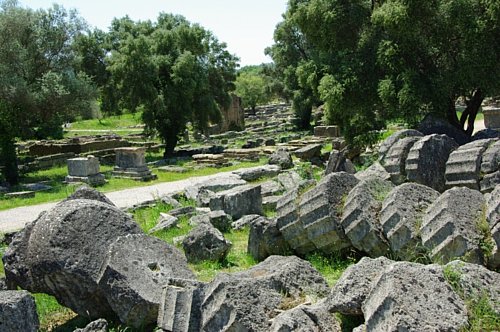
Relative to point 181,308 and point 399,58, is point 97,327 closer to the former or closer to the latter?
point 181,308

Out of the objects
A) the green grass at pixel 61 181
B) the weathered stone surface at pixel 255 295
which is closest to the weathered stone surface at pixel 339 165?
the green grass at pixel 61 181

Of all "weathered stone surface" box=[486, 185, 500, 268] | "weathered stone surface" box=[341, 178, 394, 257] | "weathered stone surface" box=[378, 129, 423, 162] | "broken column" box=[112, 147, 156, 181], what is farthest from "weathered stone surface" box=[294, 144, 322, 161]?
"weathered stone surface" box=[486, 185, 500, 268]

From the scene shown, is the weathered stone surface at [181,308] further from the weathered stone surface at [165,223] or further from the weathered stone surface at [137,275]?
the weathered stone surface at [165,223]

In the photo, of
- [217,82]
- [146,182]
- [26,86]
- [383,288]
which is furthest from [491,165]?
[217,82]

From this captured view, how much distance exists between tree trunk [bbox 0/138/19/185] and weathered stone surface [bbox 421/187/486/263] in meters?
16.6

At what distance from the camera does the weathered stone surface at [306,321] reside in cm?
434

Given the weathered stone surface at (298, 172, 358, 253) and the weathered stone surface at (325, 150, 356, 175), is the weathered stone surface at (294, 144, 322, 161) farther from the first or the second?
the weathered stone surface at (298, 172, 358, 253)

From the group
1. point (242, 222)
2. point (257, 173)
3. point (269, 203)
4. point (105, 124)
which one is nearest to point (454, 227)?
point (242, 222)

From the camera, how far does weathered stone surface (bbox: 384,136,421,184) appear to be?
995 cm

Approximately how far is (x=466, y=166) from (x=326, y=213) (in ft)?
8.57

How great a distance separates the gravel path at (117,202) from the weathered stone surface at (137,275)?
722 cm

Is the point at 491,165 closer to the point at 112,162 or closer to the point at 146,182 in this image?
the point at 146,182

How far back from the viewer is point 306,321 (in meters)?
4.41

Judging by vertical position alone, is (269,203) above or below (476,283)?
below
